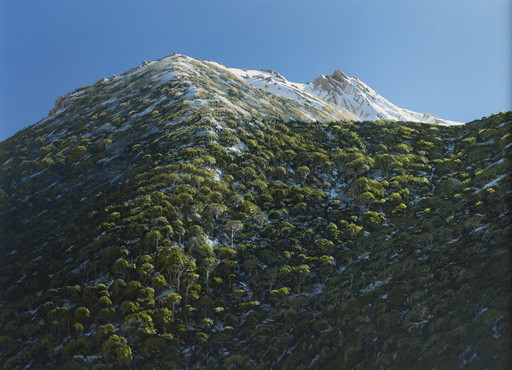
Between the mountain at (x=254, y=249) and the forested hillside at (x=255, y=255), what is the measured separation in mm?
172

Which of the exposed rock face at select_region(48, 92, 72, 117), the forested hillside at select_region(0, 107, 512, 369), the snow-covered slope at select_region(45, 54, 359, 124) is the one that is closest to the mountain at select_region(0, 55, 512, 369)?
the forested hillside at select_region(0, 107, 512, 369)

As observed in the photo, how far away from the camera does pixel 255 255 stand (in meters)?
46.6

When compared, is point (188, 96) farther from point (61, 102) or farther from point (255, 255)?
point (61, 102)

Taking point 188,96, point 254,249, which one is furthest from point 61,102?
point 254,249

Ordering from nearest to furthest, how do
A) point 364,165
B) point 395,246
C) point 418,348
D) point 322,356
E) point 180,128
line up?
point 418,348
point 322,356
point 395,246
point 364,165
point 180,128

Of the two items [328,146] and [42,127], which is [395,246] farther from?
[42,127]

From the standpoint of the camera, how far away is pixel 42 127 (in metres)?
105

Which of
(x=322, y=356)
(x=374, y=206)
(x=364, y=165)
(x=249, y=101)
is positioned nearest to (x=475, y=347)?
(x=322, y=356)

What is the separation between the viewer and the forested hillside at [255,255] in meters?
31.7

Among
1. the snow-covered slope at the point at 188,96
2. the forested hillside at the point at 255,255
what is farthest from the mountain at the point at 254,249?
the snow-covered slope at the point at 188,96

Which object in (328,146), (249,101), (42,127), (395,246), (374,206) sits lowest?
(395,246)

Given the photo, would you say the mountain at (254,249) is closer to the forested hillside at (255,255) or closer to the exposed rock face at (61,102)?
the forested hillside at (255,255)

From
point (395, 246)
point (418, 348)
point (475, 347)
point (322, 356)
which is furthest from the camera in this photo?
point (395, 246)

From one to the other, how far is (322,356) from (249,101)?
85052mm
